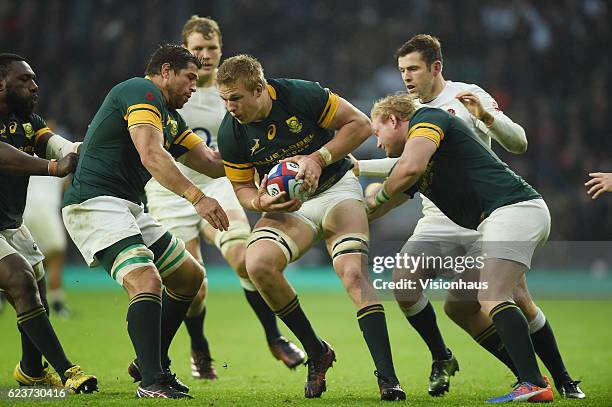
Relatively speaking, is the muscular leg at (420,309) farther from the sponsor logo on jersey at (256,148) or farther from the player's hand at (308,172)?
the sponsor logo on jersey at (256,148)

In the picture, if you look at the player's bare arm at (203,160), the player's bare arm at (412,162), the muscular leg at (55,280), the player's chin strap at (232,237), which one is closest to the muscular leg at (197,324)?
Result: the player's chin strap at (232,237)

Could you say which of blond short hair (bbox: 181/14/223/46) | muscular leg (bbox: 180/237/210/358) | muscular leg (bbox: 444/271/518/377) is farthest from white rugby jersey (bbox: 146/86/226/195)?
muscular leg (bbox: 444/271/518/377)

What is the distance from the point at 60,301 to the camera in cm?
1157

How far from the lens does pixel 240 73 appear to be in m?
5.65

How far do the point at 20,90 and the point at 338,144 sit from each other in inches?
85.3

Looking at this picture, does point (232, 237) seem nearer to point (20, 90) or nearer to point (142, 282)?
point (142, 282)

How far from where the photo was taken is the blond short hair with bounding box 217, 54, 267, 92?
5641 millimetres

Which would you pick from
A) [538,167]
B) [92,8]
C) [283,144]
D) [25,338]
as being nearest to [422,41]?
[283,144]

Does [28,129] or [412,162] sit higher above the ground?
[412,162]

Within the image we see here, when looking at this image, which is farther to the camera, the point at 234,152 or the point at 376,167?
the point at 376,167

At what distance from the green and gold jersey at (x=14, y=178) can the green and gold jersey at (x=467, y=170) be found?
2.65 m

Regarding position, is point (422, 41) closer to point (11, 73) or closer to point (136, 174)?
point (136, 174)

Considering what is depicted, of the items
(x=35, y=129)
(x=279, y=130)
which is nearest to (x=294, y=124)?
(x=279, y=130)

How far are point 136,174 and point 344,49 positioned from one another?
1538 cm
